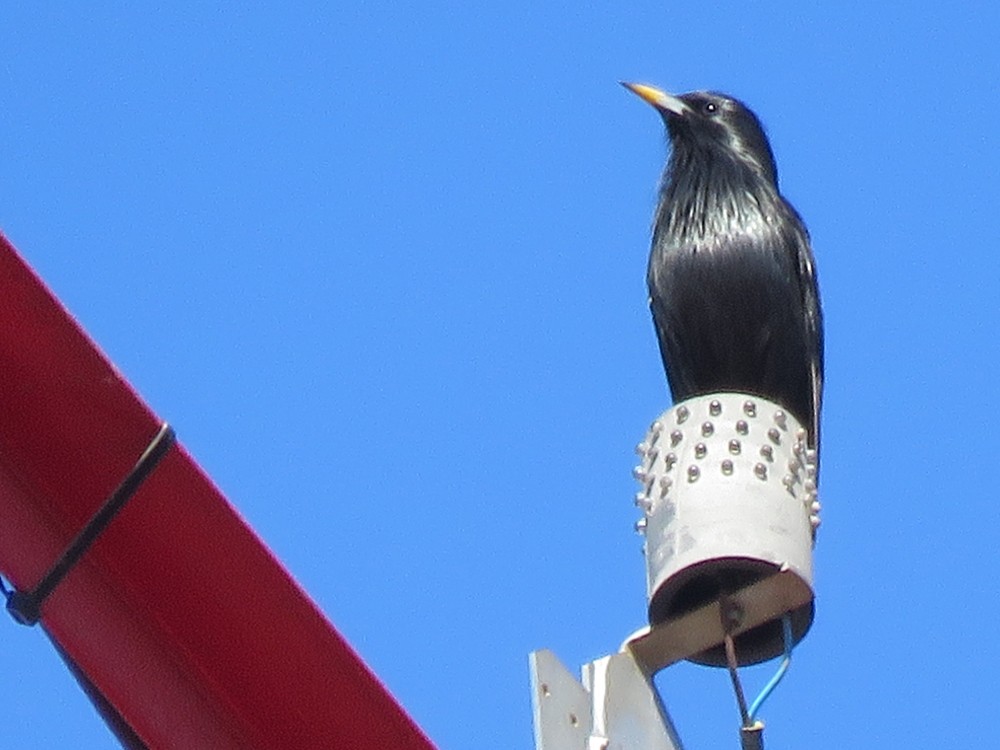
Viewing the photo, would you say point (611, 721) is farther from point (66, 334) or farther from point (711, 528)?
point (66, 334)

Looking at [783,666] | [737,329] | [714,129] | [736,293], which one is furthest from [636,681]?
[714,129]

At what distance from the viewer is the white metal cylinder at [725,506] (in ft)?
12.1

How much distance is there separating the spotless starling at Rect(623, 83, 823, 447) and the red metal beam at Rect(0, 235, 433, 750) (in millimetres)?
3522

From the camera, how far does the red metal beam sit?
261 cm

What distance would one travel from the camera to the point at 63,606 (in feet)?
8.59

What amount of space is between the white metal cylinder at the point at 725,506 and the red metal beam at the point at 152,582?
1164 mm

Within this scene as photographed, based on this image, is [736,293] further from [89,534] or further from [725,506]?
[89,534]

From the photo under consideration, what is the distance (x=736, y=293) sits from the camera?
647 centimetres

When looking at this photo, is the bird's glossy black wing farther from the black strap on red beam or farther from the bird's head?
the black strap on red beam

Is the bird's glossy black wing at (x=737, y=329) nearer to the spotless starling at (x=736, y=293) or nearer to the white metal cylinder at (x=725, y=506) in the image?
the spotless starling at (x=736, y=293)

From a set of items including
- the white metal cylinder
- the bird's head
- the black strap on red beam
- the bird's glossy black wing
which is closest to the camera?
the black strap on red beam

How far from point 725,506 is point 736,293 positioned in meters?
2.80

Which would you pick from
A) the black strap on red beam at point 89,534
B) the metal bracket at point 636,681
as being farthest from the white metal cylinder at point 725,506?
the black strap on red beam at point 89,534

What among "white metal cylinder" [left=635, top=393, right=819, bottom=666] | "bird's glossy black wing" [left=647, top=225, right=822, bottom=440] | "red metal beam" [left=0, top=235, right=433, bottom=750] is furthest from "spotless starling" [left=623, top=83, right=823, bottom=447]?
"red metal beam" [left=0, top=235, right=433, bottom=750]
